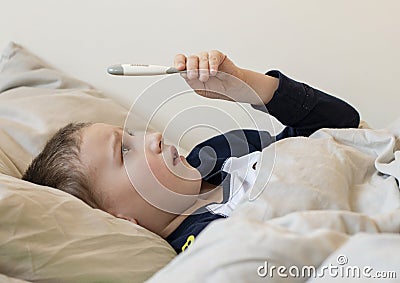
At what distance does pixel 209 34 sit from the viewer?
4.15ft

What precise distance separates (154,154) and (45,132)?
231mm

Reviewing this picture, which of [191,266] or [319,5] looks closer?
[191,266]

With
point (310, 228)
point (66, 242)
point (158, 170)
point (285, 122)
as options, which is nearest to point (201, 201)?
point (158, 170)

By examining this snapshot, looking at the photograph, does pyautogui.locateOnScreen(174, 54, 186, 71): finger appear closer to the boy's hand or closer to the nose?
the boy's hand

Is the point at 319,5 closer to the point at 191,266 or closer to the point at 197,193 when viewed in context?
the point at 197,193

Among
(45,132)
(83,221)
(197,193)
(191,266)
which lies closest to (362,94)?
(197,193)

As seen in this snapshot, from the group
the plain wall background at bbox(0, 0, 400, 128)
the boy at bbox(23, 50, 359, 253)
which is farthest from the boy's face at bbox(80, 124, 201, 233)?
the plain wall background at bbox(0, 0, 400, 128)

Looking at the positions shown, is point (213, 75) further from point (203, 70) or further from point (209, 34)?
point (209, 34)

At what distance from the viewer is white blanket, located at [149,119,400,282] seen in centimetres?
49

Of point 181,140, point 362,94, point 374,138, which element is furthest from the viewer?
point 362,94

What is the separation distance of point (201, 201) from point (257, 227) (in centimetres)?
40

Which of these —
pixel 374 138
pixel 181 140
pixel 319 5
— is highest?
pixel 319 5

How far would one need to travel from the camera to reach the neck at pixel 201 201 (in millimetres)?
886

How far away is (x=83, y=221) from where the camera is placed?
69 centimetres
